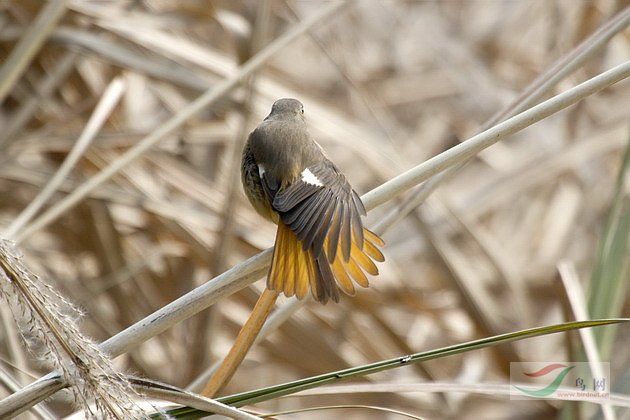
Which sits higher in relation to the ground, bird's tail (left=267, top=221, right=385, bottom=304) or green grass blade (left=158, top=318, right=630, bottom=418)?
bird's tail (left=267, top=221, right=385, bottom=304)

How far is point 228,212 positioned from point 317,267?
2.54 feet

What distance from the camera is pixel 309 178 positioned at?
139 cm

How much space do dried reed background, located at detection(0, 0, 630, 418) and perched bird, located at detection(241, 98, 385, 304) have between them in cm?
46

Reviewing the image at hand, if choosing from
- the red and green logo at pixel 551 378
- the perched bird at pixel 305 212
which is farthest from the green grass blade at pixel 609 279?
the perched bird at pixel 305 212

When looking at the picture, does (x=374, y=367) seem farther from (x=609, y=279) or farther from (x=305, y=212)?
(x=609, y=279)

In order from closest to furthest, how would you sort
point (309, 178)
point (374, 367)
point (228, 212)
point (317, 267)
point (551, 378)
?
1. point (374, 367)
2. point (317, 267)
3. point (309, 178)
4. point (551, 378)
5. point (228, 212)

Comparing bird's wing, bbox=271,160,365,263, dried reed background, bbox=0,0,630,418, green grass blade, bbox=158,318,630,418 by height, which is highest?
dried reed background, bbox=0,0,630,418

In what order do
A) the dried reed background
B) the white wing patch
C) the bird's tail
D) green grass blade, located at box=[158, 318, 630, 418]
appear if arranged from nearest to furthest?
1. green grass blade, located at box=[158, 318, 630, 418]
2. the bird's tail
3. the white wing patch
4. the dried reed background

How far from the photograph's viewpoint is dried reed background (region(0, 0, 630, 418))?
2.14 metres

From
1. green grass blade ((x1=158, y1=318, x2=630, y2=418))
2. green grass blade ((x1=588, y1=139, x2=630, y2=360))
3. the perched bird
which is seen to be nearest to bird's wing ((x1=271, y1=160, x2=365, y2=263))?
the perched bird

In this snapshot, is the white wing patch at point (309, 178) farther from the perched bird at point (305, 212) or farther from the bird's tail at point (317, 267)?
the bird's tail at point (317, 267)

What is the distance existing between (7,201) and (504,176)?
1476mm

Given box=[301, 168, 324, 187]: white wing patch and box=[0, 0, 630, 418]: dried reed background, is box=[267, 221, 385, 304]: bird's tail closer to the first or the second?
box=[301, 168, 324, 187]: white wing patch

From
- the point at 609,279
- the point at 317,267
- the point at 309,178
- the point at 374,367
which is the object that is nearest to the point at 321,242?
the point at 317,267
